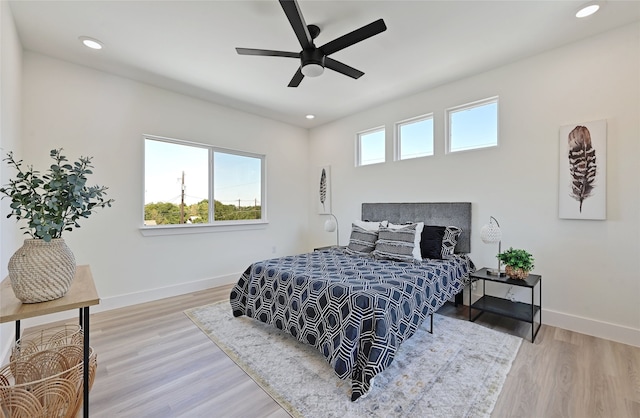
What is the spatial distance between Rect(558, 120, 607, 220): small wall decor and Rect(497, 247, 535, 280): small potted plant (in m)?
0.60

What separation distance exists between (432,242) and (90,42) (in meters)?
4.15

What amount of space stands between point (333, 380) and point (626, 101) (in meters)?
3.53

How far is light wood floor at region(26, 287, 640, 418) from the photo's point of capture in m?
1.68

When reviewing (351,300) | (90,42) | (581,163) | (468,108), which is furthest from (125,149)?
(581,163)

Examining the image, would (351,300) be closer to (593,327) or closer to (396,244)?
(396,244)

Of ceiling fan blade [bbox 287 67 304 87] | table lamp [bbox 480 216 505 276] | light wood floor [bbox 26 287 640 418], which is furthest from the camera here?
table lamp [bbox 480 216 505 276]

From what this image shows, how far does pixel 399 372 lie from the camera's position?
6.65 ft

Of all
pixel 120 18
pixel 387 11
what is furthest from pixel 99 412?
pixel 387 11

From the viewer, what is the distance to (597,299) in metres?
2.62

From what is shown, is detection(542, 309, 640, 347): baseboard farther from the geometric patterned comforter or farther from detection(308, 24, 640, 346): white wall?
the geometric patterned comforter

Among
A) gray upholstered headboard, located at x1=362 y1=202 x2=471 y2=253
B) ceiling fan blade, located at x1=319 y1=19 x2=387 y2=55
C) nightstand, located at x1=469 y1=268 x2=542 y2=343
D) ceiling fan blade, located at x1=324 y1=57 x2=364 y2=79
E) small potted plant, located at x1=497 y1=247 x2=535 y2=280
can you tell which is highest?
ceiling fan blade, located at x1=324 y1=57 x2=364 y2=79

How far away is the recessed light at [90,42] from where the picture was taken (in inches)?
103

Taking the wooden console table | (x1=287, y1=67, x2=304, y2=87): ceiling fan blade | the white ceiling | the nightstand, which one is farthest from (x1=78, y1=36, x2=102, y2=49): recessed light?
the nightstand

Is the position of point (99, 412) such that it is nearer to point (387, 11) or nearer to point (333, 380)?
point (333, 380)
